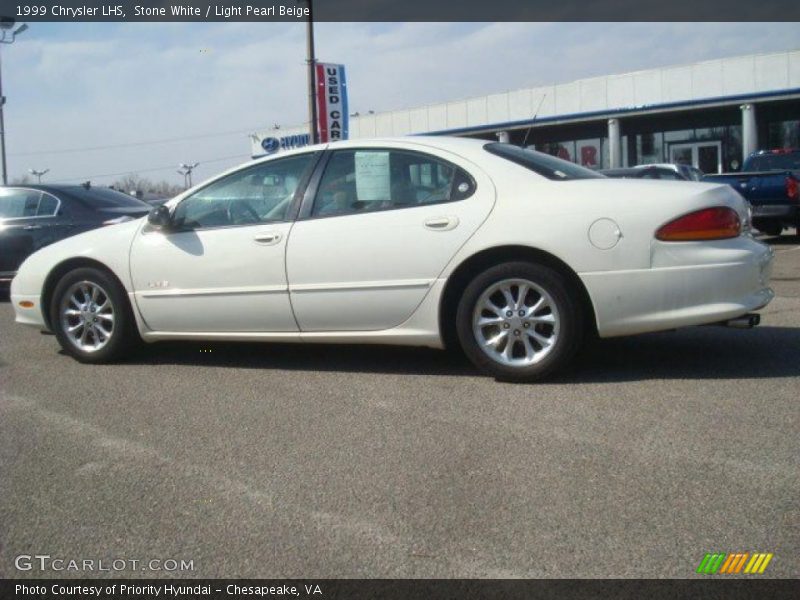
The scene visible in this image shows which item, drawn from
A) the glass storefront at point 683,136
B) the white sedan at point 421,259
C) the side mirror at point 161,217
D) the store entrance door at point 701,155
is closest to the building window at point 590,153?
the glass storefront at point 683,136

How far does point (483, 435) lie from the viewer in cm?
410

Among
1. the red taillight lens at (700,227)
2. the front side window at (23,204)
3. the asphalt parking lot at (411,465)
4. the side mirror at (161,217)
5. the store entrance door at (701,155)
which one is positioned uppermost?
the store entrance door at (701,155)

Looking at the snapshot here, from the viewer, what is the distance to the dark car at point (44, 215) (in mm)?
9648

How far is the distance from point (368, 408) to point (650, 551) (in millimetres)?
2094

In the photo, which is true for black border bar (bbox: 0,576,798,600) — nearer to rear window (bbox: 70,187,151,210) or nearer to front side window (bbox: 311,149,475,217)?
front side window (bbox: 311,149,475,217)

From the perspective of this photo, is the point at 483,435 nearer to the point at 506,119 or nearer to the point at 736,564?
the point at 736,564

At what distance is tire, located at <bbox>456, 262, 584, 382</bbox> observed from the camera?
15.9 feet

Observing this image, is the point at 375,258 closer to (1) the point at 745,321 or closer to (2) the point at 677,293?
(2) the point at 677,293

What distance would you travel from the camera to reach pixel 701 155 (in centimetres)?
2825

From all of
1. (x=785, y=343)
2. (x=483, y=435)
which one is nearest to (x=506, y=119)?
(x=785, y=343)

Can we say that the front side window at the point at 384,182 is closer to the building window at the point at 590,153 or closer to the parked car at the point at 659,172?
the parked car at the point at 659,172

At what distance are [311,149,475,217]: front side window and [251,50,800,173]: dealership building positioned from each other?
1969cm

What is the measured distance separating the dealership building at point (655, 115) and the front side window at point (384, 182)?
1969 cm

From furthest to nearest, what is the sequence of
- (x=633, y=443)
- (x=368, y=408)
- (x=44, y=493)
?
1. (x=368, y=408)
2. (x=633, y=443)
3. (x=44, y=493)
